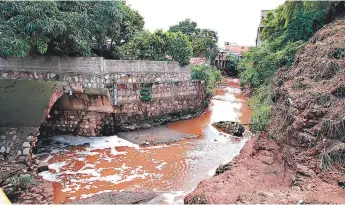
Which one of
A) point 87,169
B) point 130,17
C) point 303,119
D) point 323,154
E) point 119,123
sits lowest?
point 87,169

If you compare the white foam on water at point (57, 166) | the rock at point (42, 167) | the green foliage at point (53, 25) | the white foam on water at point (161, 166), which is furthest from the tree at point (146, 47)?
the rock at point (42, 167)

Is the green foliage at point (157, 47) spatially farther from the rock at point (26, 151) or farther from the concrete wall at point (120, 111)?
the rock at point (26, 151)

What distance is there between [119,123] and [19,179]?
703cm

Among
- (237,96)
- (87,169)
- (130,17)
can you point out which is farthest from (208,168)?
(237,96)

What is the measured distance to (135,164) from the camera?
1115 cm

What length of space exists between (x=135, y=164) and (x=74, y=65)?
5689mm

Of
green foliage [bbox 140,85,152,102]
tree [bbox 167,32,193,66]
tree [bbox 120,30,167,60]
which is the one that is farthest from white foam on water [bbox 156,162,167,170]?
tree [bbox 167,32,193,66]

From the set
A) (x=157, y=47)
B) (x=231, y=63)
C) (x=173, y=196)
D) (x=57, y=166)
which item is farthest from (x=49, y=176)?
(x=231, y=63)

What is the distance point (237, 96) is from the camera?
29594 mm

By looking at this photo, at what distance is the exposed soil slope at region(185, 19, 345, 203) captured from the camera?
5234 millimetres

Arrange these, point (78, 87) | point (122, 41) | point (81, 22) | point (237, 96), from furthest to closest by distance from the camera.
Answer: point (237, 96) < point (122, 41) < point (78, 87) < point (81, 22)

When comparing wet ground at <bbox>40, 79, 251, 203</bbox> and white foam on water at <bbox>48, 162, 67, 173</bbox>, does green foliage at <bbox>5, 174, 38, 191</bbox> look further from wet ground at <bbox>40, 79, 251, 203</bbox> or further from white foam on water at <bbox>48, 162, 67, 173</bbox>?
white foam on water at <bbox>48, 162, 67, 173</bbox>

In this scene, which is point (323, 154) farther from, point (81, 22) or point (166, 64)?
point (166, 64)

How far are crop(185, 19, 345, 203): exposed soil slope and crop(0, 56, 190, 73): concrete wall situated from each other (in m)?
8.50
